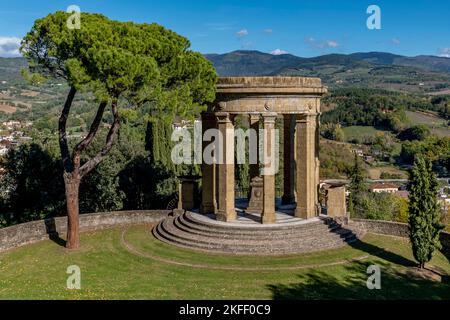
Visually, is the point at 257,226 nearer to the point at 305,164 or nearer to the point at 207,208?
the point at 305,164

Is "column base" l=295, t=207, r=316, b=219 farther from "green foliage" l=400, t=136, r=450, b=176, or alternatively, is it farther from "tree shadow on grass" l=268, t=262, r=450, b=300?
"green foliage" l=400, t=136, r=450, b=176

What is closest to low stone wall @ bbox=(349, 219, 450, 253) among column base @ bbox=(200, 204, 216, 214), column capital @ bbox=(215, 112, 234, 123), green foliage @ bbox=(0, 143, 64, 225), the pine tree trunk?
column base @ bbox=(200, 204, 216, 214)

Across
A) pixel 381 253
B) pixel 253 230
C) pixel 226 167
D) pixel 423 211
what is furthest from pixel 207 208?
pixel 423 211

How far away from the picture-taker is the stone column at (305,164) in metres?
24.8

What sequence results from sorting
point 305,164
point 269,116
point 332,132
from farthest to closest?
point 332,132 → point 305,164 → point 269,116

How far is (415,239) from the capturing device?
805 inches

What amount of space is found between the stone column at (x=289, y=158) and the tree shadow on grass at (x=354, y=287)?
976 centimetres

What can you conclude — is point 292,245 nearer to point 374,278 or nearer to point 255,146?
point 374,278

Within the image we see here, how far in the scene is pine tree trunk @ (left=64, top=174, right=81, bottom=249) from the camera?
22.2 m

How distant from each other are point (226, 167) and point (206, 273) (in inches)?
267

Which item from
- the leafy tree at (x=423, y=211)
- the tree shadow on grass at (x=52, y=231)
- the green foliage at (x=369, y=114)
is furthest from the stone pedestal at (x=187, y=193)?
the green foliage at (x=369, y=114)

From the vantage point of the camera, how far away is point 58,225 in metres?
25.6
